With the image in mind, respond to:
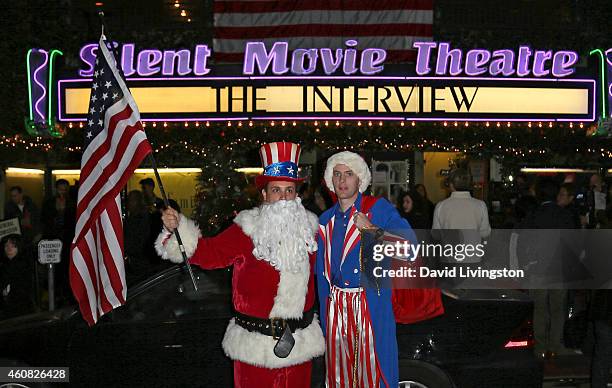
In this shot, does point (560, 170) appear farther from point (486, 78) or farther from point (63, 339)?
point (63, 339)

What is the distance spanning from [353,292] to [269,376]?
0.70m

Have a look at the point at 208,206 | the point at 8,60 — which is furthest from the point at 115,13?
the point at 208,206

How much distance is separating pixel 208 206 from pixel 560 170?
9.53m

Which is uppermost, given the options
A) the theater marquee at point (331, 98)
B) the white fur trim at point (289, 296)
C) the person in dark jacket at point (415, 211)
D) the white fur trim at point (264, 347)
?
the theater marquee at point (331, 98)

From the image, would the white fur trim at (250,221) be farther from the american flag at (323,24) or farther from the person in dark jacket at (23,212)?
the american flag at (323,24)

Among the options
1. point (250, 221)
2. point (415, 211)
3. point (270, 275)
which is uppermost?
point (250, 221)

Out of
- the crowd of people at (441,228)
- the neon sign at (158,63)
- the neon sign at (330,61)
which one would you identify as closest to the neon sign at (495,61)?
the neon sign at (330,61)

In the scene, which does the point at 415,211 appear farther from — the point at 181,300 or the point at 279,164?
the point at 279,164

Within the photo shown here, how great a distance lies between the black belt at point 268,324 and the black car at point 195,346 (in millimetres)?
1244

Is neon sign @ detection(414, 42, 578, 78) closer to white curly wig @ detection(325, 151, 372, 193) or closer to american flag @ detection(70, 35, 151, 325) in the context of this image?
white curly wig @ detection(325, 151, 372, 193)

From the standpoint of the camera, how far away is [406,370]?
571cm

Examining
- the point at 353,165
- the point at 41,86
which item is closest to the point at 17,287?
the point at 353,165

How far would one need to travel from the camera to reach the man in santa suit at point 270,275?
14.5ft

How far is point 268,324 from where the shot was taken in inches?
175
